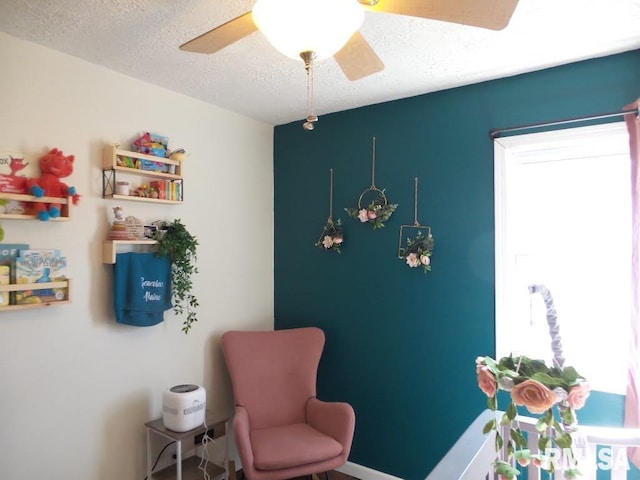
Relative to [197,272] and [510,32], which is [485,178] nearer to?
[510,32]

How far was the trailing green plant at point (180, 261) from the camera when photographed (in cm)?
242

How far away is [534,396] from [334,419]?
5.22ft

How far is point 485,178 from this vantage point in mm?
2438

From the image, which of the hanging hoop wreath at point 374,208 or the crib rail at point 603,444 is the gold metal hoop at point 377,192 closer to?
the hanging hoop wreath at point 374,208

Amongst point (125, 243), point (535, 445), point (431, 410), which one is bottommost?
point (431, 410)

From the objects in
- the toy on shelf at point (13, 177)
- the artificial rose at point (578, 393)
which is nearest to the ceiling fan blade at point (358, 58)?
the artificial rose at point (578, 393)

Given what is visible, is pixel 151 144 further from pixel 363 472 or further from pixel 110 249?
pixel 363 472

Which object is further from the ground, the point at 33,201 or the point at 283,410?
the point at 33,201

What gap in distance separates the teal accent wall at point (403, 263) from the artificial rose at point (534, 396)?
4.14ft

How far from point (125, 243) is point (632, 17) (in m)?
2.61

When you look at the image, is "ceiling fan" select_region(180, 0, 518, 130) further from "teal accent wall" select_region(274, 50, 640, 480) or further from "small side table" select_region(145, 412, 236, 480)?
"small side table" select_region(145, 412, 236, 480)

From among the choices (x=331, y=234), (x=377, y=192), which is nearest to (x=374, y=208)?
(x=377, y=192)

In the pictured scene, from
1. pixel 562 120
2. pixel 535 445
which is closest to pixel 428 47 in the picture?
pixel 562 120

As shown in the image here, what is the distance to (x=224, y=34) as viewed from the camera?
1.41 meters
